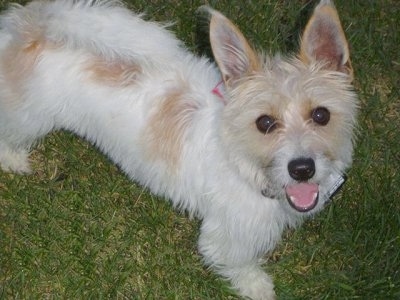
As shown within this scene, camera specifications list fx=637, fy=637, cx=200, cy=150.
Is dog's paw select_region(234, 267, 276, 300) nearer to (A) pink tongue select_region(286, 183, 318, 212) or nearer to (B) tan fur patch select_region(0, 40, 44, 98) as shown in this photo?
(A) pink tongue select_region(286, 183, 318, 212)

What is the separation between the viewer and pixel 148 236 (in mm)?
4332

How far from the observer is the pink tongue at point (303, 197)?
311 cm

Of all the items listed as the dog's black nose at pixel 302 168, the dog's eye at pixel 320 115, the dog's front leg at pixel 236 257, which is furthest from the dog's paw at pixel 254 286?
Answer: the dog's eye at pixel 320 115

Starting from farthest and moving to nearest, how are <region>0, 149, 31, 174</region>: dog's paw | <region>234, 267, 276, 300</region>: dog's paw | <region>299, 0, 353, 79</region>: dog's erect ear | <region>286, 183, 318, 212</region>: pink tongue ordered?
<region>0, 149, 31, 174</region>: dog's paw → <region>234, 267, 276, 300</region>: dog's paw → <region>286, 183, 318, 212</region>: pink tongue → <region>299, 0, 353, 79</region>: dog's erect ear

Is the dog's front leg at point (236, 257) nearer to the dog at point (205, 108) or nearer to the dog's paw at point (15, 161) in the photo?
the dog at point (205, 108)

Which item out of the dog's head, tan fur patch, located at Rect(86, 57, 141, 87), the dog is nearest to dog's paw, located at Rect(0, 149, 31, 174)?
the dog

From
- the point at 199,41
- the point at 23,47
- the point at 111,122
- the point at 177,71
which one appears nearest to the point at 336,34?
the point at 177,71

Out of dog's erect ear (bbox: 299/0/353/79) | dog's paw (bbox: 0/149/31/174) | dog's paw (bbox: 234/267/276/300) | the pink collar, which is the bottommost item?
dog's paw (bbox: 0/149/31/174)

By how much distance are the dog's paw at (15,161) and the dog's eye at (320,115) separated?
7.81 feet

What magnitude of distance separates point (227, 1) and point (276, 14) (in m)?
0.41

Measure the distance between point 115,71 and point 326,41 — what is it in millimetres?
1141

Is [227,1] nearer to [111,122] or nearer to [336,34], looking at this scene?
[111,122]

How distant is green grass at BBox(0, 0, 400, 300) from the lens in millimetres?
4082

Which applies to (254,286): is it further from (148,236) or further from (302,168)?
(302,168)
